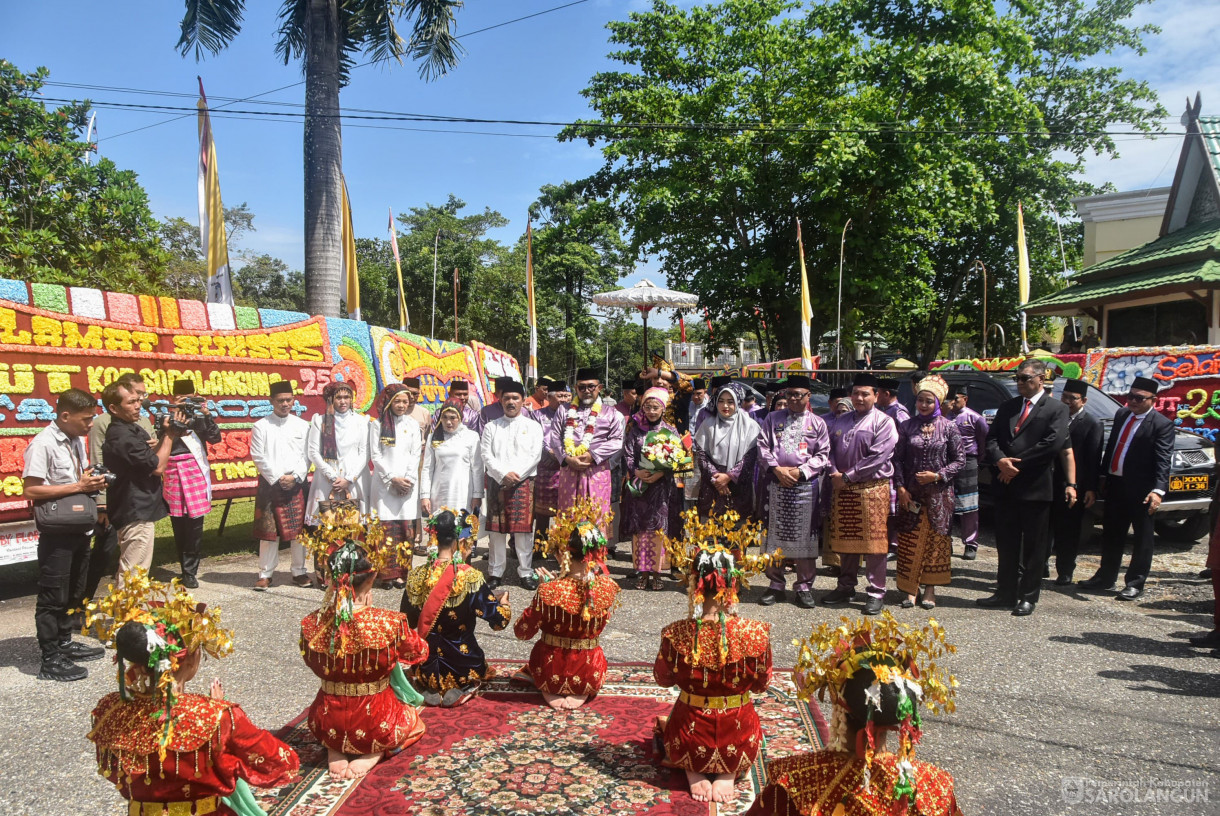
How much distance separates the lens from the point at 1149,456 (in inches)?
275

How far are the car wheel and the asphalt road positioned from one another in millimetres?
1763

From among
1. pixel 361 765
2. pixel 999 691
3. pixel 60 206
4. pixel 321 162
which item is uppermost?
pixel 321 162

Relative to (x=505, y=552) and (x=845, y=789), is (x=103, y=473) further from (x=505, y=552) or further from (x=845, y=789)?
(x=845, y=789)

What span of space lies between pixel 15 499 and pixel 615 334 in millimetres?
55696

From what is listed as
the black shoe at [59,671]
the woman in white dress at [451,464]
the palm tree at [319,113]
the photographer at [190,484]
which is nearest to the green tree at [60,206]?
the palm tree at [319,113]

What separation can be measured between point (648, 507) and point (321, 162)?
8.98 metres

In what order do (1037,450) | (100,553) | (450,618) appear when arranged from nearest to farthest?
1. (450,618)
2. (100,553)
3. (1037,450)

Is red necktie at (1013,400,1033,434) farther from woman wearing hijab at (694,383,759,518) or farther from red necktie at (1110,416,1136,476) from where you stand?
woman wearing hijab at (694,383,759,518)

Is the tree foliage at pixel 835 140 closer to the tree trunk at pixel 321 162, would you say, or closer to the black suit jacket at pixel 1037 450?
the tree trunk at pixel 321 162

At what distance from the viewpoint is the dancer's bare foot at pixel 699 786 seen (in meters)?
3.49

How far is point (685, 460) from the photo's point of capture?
287 inches

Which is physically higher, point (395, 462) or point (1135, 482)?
point (395, 462)

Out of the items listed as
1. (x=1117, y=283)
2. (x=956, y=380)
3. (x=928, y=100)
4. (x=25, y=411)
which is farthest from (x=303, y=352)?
(x=928, y=100)

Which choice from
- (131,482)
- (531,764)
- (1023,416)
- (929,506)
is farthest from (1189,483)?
(131,482)
